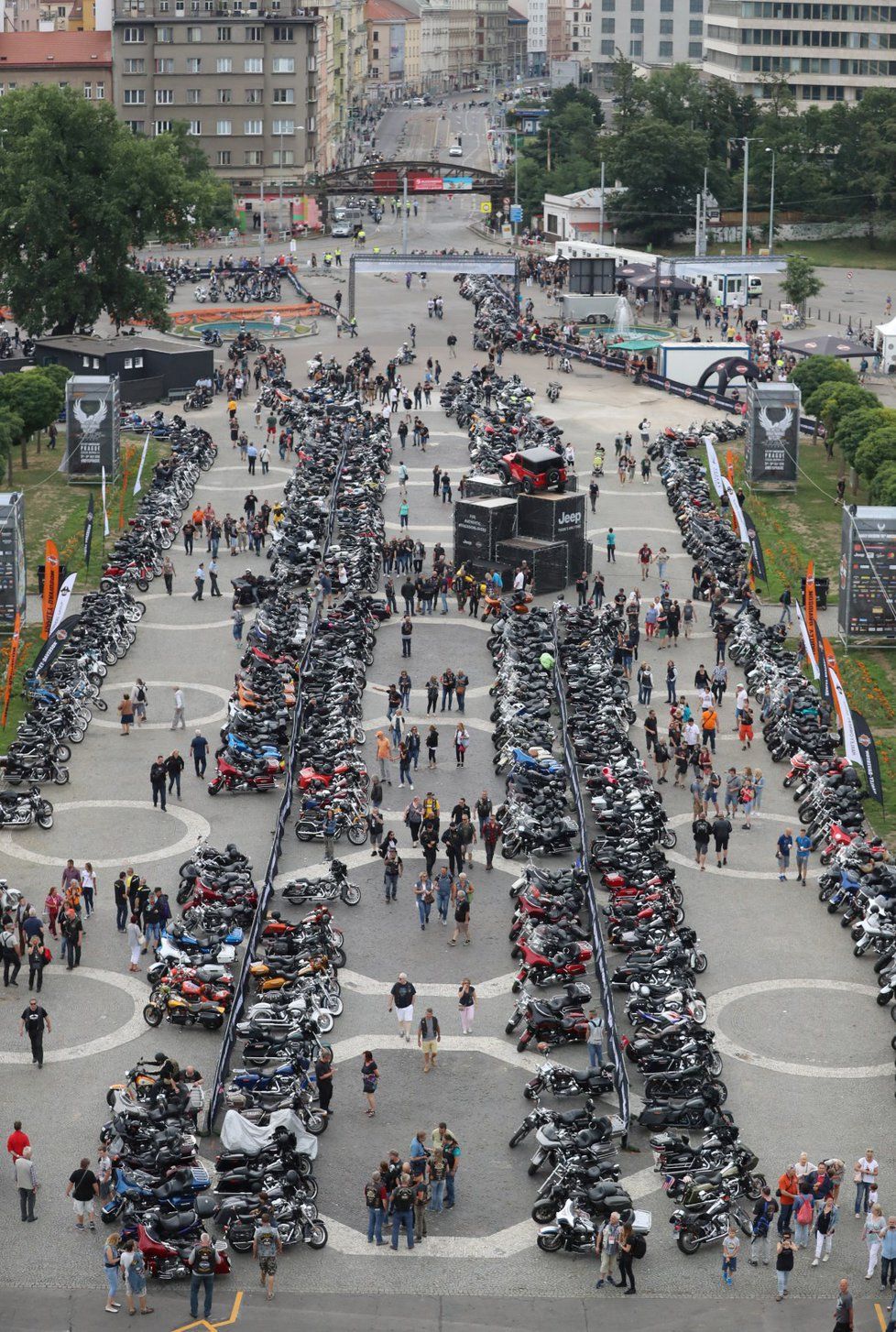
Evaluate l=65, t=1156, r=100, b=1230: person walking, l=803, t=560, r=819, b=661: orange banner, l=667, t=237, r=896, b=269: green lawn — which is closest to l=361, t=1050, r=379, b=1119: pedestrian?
l=65, t=1156, r=100, b=1230: person walking

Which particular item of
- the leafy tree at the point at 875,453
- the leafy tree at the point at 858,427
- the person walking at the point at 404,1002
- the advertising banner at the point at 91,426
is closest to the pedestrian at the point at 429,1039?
the person walking at the point at 404,1002

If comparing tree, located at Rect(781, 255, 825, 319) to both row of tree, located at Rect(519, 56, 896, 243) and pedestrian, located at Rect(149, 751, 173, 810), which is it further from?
pedestrian, located at Rect(149, 751, 173, 810)

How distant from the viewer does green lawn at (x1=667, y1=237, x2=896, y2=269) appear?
144250 millimetres

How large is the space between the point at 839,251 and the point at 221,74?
5143 centimetres

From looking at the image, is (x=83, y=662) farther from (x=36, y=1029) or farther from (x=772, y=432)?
(x=772, y=432)

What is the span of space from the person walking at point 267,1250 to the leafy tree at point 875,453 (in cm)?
4924

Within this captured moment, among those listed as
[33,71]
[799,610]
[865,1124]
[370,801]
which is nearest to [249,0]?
[33,71]

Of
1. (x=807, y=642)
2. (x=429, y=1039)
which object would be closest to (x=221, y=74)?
(x=807, y=642)

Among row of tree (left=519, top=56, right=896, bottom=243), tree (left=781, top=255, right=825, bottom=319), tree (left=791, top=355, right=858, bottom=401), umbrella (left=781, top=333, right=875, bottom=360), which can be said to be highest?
row of tree (left=519, top=56, right=896, bottom=243)

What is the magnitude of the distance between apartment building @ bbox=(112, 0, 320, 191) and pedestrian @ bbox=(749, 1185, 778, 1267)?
144 metres

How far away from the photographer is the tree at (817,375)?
295 ft

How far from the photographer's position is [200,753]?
164 feet

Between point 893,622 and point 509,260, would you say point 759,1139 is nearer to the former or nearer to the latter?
point 893,622

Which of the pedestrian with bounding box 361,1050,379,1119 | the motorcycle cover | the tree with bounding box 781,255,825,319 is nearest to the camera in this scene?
the motorcycle cover
